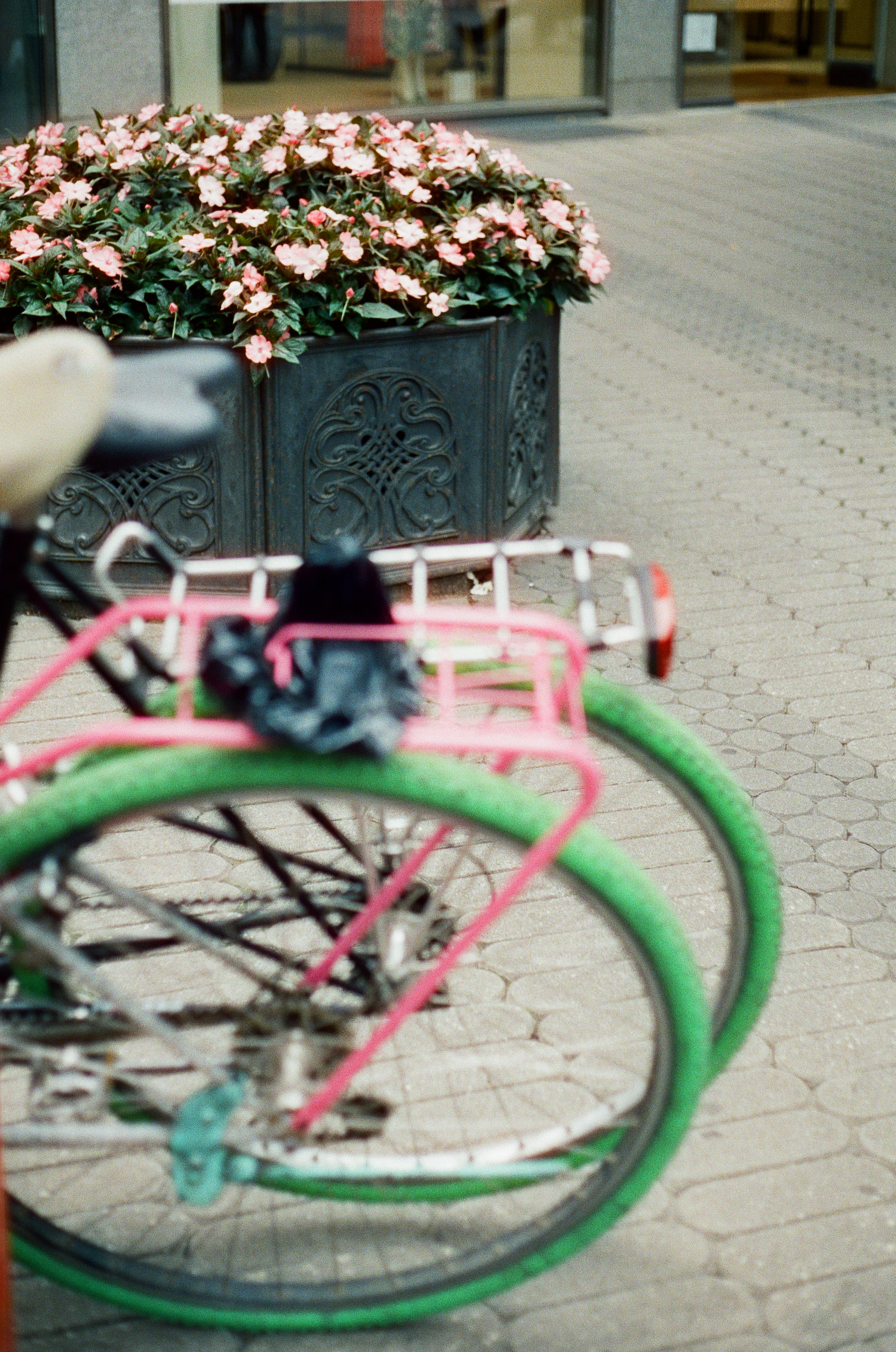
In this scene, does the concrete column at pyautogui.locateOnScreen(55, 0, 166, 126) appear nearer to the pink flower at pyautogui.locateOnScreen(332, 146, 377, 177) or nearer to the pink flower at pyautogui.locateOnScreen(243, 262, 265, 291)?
the pink flower at pyautogui.locateOnScreen(332, 146, 377, 177)

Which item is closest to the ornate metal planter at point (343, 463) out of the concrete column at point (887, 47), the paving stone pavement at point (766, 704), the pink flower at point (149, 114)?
the paving stone pavement at point (766, 704)

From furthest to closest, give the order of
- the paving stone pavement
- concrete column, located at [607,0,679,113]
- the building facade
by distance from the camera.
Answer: concrete column, located at [607,0,679,113], the building facade, the paving stone pavement

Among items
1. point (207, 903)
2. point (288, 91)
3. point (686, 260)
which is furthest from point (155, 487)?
point (288, 91)

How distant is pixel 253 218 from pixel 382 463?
80 centimetres

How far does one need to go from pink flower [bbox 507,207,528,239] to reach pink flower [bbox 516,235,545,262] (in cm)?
3

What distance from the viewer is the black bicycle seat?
6.51 feet

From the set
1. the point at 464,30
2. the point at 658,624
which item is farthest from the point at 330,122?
the point at 464,30

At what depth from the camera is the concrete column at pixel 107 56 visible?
11.6 m

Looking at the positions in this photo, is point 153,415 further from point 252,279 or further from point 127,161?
point 127,161

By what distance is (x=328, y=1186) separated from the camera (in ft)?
7.80

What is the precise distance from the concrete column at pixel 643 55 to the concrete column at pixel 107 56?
489 centimetres

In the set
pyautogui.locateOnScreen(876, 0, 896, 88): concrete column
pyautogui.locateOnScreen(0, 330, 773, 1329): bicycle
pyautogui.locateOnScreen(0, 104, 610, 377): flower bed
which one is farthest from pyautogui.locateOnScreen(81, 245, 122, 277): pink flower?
pyautogui.locateOnScreen(876, 0, 896, 88): concrete column

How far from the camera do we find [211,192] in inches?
194

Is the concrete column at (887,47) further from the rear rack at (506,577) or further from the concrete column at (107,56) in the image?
the rear rack at (506,577)
